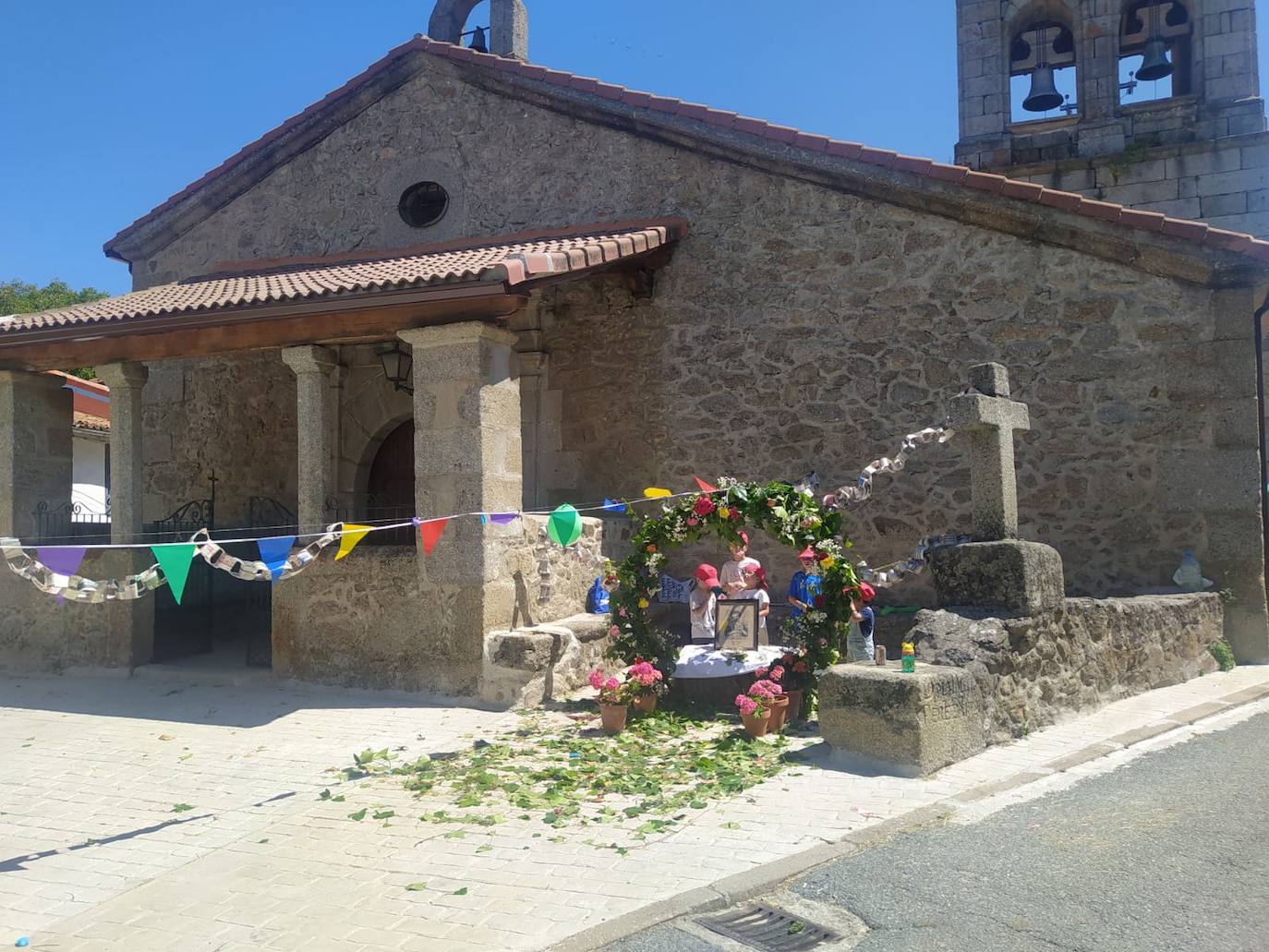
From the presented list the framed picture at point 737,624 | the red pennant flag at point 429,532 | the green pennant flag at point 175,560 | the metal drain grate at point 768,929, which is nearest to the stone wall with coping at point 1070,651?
the framed picture at point 737,624

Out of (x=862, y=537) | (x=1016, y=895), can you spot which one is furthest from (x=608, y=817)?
(x=862, y=537)

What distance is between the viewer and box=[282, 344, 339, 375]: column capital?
7.66 m

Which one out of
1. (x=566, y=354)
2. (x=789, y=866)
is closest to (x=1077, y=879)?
(x=789, y=866)

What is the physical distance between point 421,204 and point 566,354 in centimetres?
263

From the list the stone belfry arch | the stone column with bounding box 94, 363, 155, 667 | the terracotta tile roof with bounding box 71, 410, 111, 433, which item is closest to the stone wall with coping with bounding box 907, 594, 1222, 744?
the stone column with bounding box 94, 363, 155, 667

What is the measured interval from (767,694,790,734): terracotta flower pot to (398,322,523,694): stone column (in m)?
2.19

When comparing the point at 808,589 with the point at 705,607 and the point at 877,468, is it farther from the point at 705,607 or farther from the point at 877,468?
the point at 877,468

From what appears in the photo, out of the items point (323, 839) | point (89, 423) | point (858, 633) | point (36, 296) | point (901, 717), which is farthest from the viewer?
point (36, 296)

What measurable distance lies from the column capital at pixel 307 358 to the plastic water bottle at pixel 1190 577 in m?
7.00

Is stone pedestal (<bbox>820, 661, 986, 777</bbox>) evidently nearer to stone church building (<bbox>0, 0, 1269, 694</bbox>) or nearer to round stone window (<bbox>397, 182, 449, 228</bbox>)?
stone church building (<bbox>0, 0, 1269, 694</bbox>)

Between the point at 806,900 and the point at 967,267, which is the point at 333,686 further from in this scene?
the point at 967,267

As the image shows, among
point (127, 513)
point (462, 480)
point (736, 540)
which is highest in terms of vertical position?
point (462, 480)

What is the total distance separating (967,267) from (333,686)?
20.3ft

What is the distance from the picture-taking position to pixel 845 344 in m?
8.64
